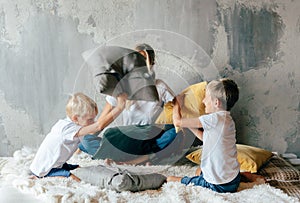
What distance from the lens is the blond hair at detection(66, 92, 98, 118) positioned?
74.5 inches

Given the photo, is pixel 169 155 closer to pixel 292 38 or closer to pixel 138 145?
pixel 138 145

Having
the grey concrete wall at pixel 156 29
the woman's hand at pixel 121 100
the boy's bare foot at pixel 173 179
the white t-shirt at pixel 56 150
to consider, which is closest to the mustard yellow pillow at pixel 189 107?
the woman's hand at pixel 121 100

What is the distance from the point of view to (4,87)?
102 inches

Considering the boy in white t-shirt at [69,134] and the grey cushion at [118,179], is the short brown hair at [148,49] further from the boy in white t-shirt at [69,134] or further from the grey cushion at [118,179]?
the grey cushion at [118,179]

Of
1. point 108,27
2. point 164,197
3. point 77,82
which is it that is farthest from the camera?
point 108,27

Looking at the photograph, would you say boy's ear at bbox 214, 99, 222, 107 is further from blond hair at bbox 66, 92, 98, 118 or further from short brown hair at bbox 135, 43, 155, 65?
blond hair at bbox 66, 92, 98, 118

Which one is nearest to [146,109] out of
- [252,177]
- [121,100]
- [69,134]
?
[121,100]

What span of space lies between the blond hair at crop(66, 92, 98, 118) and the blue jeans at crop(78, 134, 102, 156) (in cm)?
11

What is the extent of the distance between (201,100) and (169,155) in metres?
0.29

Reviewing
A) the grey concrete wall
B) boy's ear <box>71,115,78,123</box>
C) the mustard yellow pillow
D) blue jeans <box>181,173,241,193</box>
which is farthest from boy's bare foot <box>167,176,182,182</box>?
the grey concrete wall

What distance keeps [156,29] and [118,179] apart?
2.94 feet

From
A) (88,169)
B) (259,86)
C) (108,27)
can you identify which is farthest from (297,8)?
(88,169)

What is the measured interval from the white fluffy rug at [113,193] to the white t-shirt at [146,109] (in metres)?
0.23

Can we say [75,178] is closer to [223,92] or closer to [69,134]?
[69,134]
